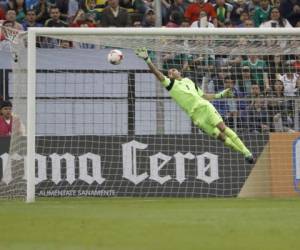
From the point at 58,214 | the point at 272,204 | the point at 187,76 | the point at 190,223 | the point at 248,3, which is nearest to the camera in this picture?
the point at 190,223

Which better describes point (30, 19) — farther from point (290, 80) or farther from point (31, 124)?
point (290, 80)

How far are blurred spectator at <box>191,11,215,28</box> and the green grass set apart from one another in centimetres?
731

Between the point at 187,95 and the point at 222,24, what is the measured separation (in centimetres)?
500

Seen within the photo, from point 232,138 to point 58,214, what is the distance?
6410mm

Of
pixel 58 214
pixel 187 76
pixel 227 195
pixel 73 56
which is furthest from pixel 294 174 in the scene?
pixel 58 214

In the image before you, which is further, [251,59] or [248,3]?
[248,3]

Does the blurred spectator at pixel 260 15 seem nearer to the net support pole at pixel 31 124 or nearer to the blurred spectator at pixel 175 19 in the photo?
the blurred spectator at pixel 175 19

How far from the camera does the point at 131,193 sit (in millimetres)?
21125

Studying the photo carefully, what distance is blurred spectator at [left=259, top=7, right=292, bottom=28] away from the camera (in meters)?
24.8

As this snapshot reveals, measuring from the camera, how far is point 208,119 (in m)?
20.8

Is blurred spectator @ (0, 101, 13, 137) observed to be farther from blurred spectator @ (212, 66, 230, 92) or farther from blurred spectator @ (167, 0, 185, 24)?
blurred spectator @ (167, 0, 185, 24)

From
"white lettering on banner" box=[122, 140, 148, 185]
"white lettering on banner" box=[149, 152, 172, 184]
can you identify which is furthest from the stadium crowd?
"white lettering on banner" box=[122, 140, 148, 185]

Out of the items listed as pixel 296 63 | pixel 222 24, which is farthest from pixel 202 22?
pixel 296 63

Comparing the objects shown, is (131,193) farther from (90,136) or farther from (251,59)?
(251,59)
